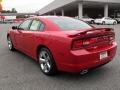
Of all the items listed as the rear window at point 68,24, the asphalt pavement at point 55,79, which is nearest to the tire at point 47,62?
the asphalt pavement at point 55,79

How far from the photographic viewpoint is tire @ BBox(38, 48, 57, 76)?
4953 mm

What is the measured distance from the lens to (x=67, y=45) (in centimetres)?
438

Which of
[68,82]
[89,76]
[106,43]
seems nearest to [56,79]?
[68,82]

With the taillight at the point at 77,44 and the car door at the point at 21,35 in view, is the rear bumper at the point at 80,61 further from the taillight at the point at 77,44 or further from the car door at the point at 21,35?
the car door at the point at 21,35

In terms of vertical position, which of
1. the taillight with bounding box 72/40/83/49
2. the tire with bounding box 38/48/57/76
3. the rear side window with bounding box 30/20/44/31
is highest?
the rear side window with bounding box 30/20/44/31

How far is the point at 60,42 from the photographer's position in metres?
4.57

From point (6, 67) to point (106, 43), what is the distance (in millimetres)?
2929

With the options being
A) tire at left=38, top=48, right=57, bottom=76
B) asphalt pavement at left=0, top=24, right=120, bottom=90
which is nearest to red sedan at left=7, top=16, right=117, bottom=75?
tire at left=38, top=48, right=57, bottom=76

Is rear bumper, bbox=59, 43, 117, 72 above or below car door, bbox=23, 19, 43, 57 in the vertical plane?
below

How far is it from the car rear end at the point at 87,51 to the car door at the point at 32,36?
4.66 ft

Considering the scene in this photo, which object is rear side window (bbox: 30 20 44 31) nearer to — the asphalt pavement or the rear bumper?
the asphalt pavement

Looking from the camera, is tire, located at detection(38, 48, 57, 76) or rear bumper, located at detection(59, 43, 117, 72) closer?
rear bumper, located at detection(59, 43, 117, 72)

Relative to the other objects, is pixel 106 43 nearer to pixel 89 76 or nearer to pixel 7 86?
pixel 89 76

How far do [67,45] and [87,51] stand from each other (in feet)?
1.50
